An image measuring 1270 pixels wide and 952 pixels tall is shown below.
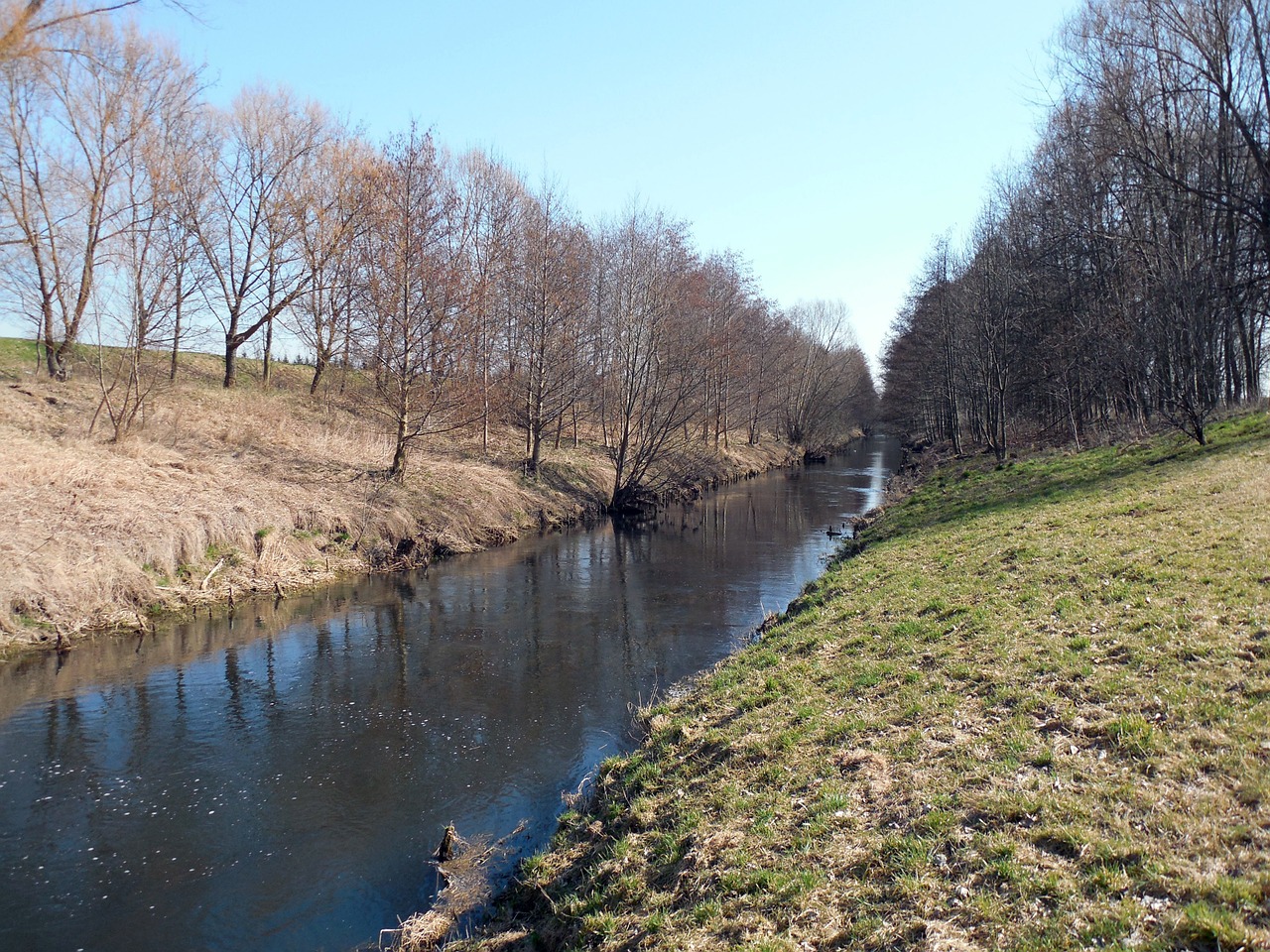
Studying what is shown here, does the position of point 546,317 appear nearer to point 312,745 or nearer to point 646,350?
point 646,350

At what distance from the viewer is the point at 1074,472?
19312 millimetres

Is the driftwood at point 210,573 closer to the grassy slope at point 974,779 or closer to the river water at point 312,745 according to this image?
the river water at point 312,745

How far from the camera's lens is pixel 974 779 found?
582 centimetres

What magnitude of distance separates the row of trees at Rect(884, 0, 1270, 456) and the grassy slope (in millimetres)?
12375

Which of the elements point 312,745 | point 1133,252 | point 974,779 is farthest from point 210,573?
point 1133,252

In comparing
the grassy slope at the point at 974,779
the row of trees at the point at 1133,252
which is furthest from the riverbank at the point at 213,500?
the row of trees at the point at 1133,252

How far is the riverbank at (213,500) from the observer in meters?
14.6

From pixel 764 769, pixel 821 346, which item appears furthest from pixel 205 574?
pixel 821 346

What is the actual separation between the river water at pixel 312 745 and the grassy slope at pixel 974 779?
1.59 meters

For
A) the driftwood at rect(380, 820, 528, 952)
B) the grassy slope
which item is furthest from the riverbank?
the grassy slope

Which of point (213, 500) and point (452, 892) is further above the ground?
point (213, 500)

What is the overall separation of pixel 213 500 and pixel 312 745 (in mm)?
11069

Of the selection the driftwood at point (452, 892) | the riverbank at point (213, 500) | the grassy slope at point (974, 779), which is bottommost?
the driftwood at point (452, 892)

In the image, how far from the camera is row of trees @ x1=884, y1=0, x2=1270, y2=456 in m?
20.5
